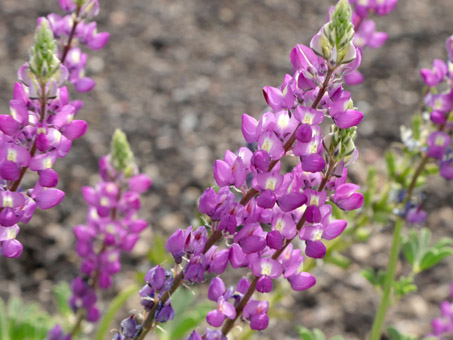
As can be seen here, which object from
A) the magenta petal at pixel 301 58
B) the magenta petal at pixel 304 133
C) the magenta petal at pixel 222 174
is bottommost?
the magenta petal at pixel 222 174

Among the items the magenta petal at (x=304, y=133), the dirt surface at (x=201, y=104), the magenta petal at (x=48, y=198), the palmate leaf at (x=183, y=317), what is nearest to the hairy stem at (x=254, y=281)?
the magenta petal at (x=304, y=133)

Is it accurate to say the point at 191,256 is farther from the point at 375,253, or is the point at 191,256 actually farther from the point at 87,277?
the point at 375,253

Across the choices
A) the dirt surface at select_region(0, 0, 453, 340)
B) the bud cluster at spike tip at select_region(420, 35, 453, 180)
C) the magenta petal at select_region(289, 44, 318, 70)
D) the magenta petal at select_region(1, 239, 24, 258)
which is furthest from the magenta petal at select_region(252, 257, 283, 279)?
the dirt surface at select_region(0, 0, 453, 340)

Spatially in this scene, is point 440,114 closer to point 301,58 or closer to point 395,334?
point 395,334

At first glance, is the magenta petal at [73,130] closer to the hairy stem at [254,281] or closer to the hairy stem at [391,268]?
the hairy stem at [254,281]

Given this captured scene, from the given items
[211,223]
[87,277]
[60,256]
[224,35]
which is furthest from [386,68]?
[211,223]

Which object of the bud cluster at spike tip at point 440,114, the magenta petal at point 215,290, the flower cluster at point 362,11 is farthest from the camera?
the flower cluster at point 362,11
